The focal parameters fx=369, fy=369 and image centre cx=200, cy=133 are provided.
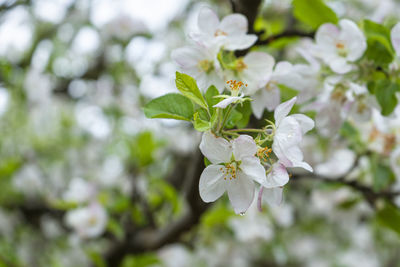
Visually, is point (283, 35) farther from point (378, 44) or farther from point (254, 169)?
point (254, 169)

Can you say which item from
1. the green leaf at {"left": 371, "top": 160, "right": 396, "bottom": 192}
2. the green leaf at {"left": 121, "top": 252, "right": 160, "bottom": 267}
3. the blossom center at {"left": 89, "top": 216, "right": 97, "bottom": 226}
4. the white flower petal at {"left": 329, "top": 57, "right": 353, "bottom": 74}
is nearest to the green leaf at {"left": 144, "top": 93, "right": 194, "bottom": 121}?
the white flower petal at {"left": 329, "top": 57, "right": 353, "bottom": 74}

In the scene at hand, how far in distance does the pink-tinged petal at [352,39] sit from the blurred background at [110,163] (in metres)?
0.92

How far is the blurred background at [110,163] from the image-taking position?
5.36ft

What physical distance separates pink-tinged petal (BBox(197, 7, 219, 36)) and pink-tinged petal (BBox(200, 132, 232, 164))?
0.78ft

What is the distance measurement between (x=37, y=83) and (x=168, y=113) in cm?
160

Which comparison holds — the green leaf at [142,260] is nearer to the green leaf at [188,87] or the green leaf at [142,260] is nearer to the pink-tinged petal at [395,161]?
the pink-tinged petal at [395,161]

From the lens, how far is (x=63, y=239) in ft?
8.13

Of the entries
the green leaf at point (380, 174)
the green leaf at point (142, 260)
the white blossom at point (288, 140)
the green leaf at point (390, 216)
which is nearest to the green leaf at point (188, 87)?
the white blossom at point (288, 140)

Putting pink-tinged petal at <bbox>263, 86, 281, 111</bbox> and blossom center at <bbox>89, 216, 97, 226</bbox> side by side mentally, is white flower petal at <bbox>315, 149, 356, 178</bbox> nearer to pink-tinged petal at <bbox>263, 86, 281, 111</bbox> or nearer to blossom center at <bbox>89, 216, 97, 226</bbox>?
pink-tinged petal at <bbox>263, 86, 281, 111</bbox>

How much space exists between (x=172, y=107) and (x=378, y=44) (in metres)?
0.40

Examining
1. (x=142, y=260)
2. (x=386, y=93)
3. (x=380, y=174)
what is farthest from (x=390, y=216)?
(x=142, y=260)

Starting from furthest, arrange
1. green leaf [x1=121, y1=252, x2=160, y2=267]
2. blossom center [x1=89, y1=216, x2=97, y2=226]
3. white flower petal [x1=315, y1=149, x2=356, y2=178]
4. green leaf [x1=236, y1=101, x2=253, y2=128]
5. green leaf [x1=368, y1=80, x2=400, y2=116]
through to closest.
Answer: green leaf [x1=121, y1=252, x2=160, y2=267] → blossom center [x1=89, y1=216, x2=97, y2=226] → white flower petal [x1=315, y1=149, x2=356, y2=178] → green leaf [x1=368, y1=80, x2=400, y2=116] → green leaf [x1=236, y1=101, x2=253, y2=128]

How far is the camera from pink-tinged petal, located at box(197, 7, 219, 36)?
0.61m

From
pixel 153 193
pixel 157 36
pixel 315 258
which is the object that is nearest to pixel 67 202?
pixel 153 193
